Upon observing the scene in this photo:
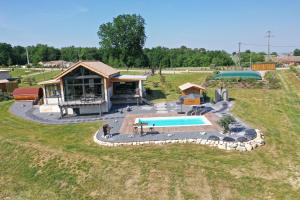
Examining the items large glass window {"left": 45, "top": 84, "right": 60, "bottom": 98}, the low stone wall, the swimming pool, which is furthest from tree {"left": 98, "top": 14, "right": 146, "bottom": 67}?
the low stone wall

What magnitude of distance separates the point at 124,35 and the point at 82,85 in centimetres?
5389

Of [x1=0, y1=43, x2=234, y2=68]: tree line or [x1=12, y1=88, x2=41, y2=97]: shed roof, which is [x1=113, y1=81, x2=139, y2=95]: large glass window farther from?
[x1=0, y1=43, x2=234, y2=68]: tree line

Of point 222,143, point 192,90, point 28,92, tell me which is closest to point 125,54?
point 28,92

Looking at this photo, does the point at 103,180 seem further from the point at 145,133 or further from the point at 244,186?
the point at 244,186

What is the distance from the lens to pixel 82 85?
3378 cm

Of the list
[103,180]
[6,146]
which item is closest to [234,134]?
[103,180]

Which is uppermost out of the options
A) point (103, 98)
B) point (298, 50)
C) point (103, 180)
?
point (298, 50)

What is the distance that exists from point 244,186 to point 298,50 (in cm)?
17438

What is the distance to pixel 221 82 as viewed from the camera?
162ft

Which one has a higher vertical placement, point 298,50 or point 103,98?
point 298,50

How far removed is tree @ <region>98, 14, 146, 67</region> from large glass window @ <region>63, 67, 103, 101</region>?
53.3 meters

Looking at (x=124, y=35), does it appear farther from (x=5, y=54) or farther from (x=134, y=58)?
(x=5, y=54)

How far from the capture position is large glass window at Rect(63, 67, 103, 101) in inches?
1326

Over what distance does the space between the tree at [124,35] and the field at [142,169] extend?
61.5 metres
